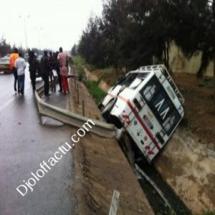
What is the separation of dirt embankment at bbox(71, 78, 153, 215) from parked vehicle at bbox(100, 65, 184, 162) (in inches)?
45.3

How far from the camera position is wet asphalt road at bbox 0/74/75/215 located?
741cm

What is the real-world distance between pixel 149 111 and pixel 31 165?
20.5 ft

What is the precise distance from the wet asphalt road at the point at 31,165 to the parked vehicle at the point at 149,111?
2.01 m

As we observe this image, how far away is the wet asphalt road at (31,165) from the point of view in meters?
7.41

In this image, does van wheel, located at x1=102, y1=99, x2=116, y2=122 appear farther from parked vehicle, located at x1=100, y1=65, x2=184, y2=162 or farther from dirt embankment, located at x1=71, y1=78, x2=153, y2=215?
dirt embankment, located at x1=71, y1=78, x2=153, y2=215

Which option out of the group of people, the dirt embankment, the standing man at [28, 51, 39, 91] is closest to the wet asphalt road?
the dirt embankment

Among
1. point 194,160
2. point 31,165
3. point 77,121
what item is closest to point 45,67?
point 77,121

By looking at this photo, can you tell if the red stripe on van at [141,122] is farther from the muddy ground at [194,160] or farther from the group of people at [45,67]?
the group of people at [45,67]

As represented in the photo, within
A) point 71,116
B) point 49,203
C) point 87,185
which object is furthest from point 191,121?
point 49,203

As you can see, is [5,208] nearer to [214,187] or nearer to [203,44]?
[214,187]

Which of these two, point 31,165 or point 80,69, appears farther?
point 80,69

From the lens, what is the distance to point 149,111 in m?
15.2

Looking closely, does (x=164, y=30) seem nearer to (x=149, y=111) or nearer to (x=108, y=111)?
(x=108, y=111)

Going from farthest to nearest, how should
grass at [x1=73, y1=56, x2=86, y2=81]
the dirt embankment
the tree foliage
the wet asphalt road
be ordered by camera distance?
grass at [x1=73, y1=56, x2=86, y2=81] → the tree foliage → the dirt embankment → the wet asphalt road
